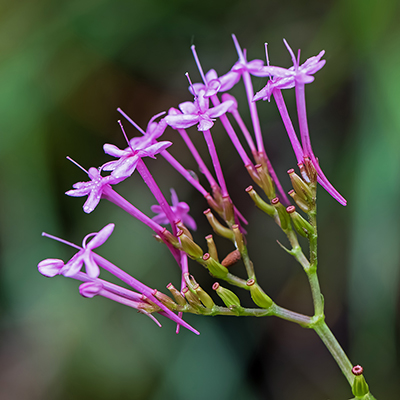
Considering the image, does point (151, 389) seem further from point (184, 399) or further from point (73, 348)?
point (73, 348)

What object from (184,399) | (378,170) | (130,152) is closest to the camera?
(130,152)

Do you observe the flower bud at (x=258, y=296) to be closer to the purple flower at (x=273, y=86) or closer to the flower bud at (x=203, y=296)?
the flower bud at (x=203, y=296)

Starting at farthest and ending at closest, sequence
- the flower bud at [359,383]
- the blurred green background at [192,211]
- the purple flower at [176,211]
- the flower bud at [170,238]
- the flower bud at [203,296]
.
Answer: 1. the blurred green background at [192,211]
2. the purple flower at [176,211]
3. the flower bud at [170,238]
4. the flower bud at [203,296]
5. the flower bud at [359,383]

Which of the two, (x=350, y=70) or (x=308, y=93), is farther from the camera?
(x=308, y=93)

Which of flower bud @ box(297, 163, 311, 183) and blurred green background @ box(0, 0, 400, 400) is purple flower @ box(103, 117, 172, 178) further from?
blurred green background @ box(0, 0, 400, 400)

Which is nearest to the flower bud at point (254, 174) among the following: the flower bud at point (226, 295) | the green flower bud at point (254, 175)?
the green flower bud at point (254, 175)

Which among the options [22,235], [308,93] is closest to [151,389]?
[22,235]

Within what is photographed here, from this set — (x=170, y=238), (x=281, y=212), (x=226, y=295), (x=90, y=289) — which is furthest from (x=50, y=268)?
(x=281, y=212)
